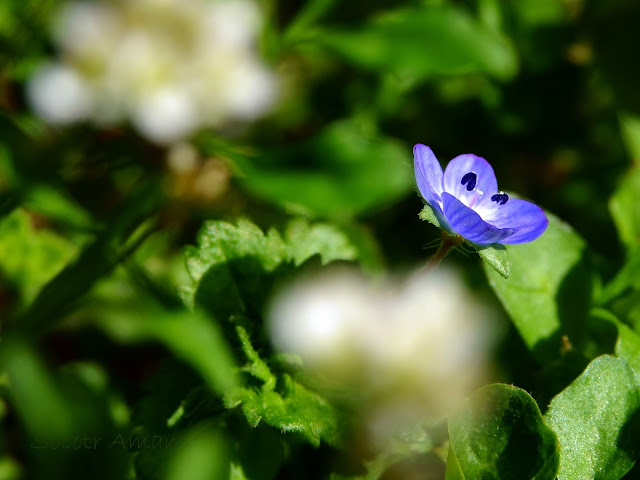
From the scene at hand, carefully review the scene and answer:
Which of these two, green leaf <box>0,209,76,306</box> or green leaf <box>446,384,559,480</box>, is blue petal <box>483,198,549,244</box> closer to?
green leaf <box>446,384,559,480</box>

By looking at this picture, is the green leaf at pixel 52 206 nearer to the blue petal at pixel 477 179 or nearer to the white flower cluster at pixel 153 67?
the white flower cluster at pixel 153 67

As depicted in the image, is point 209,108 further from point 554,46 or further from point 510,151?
point 554,46

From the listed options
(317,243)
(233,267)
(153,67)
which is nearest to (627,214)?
(317,243)

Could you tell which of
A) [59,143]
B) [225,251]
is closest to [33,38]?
[59,143]

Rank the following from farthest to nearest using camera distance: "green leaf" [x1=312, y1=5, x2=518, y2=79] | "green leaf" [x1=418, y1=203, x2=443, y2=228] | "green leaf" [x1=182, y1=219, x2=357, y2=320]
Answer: "green leaf" [x1=312, y1=5, x2=518, y2=79]
"green leaf" [x1=182, y1=219, x2=357, y2=320]
"green leaf" [x1=418, y1=203, x2=443, y2=228]

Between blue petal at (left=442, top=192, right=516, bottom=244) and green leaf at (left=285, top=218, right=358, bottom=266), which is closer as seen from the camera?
blue petal at (left=442, top=192, right=516, bottom=244)

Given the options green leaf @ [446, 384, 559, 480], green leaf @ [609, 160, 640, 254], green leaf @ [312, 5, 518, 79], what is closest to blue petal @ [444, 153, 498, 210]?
green leaf @ [446, 384, 559, 480]

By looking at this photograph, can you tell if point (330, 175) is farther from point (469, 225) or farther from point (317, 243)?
point (469, 225)
